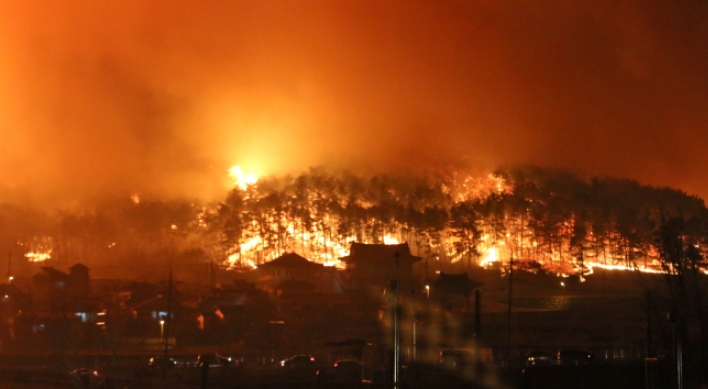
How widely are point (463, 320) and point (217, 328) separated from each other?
12.3m

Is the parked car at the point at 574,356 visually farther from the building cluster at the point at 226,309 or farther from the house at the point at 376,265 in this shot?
the house at the point at 376,265

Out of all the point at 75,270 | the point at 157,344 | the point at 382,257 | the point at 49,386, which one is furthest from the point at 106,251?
the point at 49,386

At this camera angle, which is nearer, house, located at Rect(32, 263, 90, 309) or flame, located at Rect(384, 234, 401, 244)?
house, located at Rect(32, 263, 90, 309)

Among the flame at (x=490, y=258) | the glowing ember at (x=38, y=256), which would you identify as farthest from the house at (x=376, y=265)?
the glowing ember at (x=38, y=256)

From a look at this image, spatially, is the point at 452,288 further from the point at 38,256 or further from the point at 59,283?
the point at 38,256

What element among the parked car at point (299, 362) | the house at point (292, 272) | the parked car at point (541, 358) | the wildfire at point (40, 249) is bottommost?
the parked car at point (299, 362)

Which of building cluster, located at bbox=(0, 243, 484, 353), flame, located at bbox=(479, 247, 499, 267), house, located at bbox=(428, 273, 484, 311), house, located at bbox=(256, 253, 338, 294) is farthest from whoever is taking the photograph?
flame, located at bbox=(479, 247, 499, 267)

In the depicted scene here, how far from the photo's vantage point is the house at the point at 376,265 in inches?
1849

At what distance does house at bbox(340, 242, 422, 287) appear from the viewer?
4697 centimetres

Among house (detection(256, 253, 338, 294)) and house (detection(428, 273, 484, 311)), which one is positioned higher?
house (detection(256, 253, 338, 294))

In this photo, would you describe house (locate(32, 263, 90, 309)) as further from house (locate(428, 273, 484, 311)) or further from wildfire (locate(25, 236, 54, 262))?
house (locate(428, 273, 484, 311))

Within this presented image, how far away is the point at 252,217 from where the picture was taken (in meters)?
65.1

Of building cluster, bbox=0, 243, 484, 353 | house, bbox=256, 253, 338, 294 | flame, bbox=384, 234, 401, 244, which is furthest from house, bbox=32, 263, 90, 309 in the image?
flame, bbox=384, 234, 401, 244

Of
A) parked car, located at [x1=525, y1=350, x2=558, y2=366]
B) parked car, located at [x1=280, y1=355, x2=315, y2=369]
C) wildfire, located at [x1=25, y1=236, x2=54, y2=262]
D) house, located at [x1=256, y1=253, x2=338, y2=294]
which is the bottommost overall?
parked car, located at [x1=280, y1=355, x2=315, y2=369]
